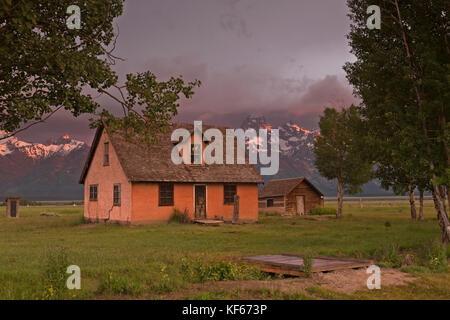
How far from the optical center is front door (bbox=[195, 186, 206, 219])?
35.8 metres

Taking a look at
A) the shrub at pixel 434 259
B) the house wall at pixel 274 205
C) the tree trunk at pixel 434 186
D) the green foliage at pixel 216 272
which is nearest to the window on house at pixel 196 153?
the house wall at pixel 274 205

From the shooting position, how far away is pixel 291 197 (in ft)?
175

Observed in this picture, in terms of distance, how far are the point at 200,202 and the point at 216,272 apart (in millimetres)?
25079

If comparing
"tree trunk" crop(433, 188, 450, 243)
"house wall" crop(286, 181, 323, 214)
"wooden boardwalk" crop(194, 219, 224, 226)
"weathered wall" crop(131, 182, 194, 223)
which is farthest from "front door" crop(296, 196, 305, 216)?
"tree trunk" crop(433, 188, 450, 243)

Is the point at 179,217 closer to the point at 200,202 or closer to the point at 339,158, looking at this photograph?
the point at 200,202

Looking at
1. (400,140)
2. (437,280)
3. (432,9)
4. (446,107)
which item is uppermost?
(432,9)

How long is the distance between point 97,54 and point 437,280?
10.8 metres

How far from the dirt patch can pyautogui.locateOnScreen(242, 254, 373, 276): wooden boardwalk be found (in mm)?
263

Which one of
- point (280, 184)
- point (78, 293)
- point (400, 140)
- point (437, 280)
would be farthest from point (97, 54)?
point (280, 184)

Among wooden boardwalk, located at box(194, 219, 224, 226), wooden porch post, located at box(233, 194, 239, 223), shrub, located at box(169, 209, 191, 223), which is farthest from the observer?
wooden porch post, located at box(233, 194, 239, 223)

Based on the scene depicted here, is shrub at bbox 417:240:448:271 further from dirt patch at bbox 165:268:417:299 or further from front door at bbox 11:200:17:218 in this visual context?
front door at bbox 11:200:17:218

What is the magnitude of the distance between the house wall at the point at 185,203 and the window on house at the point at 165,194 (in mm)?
304
